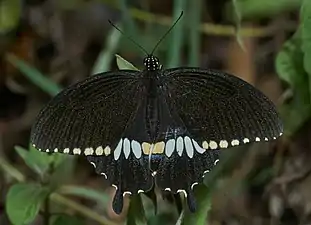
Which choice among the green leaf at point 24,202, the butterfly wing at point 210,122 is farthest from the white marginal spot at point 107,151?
the green leaf at point 24,202

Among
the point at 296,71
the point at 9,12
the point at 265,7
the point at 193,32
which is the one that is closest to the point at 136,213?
the point at 296,71

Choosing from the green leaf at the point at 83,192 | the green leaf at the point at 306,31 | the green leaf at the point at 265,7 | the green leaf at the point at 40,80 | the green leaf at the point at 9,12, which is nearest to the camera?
the green leaf at the point at 306,31

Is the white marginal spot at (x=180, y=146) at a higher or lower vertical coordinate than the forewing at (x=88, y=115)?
lower

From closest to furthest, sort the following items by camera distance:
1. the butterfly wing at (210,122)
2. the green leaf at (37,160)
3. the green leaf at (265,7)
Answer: the butterfly wing at (210,122) → the green leaf at (37,160) → the green leaf at (265,7)

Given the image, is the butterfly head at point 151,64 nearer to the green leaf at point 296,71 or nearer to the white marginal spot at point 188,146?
the white marginal spot at point 188,146

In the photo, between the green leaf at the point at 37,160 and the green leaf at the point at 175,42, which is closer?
the green leaf at the point at 37,160

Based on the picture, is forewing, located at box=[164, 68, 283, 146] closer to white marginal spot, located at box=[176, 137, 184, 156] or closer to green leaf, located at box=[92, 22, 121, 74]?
white marginal spot, located at box=[176, 137, 184, 156]

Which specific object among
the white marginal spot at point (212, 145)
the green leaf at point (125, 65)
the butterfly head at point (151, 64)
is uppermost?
the butterfly head at point (151, 64)

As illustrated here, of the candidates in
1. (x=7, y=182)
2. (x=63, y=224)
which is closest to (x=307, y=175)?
(x=63, y=224)
